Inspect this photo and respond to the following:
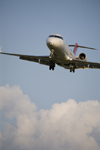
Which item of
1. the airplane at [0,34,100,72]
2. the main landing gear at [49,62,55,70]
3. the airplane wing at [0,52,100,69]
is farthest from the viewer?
the main landing gear at [49,62,55,70]

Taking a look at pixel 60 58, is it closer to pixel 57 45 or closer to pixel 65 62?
pixel 65 62

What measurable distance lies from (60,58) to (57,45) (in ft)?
6.72

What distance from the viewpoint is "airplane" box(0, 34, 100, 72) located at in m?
26.7

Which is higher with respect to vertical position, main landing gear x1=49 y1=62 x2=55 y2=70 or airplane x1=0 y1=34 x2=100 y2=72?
airplane x1=0 y1=34 x2=100 y2=72

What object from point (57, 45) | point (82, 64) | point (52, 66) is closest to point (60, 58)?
point (57, 45)

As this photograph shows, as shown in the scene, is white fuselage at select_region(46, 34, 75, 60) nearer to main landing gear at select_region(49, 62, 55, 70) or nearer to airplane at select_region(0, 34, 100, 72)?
airplane at select_region(0, 34, 100, 72)

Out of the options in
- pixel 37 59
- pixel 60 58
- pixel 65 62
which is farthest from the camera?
pixel 37 59

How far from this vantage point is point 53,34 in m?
27.5

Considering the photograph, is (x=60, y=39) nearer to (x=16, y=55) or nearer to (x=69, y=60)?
(x=69, y=60)

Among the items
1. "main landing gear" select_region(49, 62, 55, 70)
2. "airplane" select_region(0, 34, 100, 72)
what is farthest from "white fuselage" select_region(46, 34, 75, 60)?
"main landing gear" select_region(49, 62, 55, 70)

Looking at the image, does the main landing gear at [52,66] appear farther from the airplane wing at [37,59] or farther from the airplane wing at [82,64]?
the airplane wing at [82,64]

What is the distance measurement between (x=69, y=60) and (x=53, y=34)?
10.6 ft

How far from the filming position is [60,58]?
92.6 ft

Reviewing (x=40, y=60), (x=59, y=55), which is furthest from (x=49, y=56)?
(x=40, y=60)
